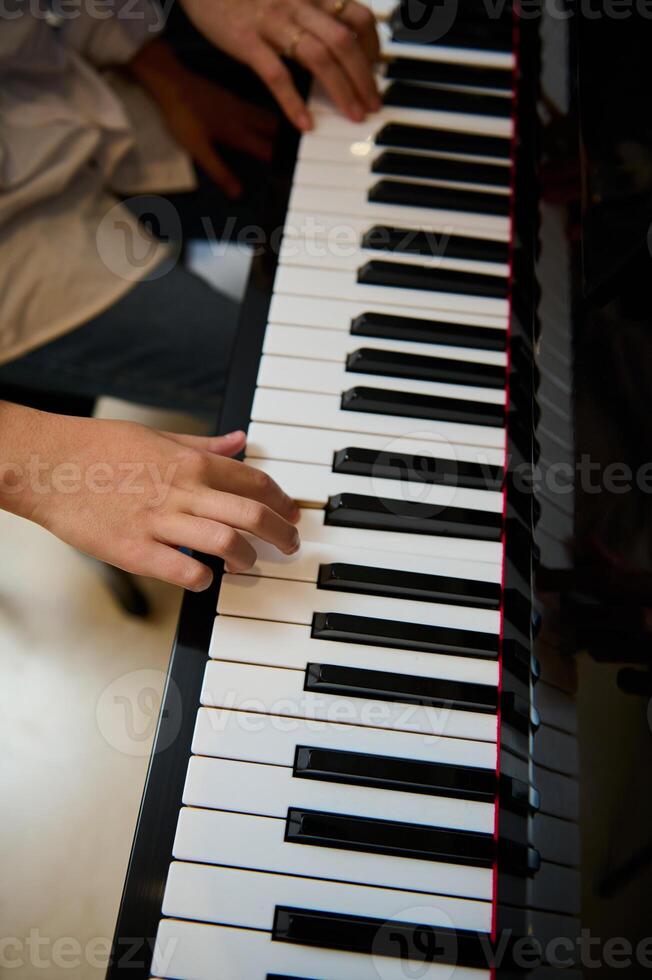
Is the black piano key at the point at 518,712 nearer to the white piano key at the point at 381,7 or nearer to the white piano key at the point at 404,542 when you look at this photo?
the white piano key at the point at 404,542

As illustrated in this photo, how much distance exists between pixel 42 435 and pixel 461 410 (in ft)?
1.66

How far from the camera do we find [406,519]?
35.4 inches

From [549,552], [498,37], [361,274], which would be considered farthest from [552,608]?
[498,37]

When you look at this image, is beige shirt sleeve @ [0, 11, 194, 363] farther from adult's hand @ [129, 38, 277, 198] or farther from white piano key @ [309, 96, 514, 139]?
white piano key @ [309, 96, 514, 139]

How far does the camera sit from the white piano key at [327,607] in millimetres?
860

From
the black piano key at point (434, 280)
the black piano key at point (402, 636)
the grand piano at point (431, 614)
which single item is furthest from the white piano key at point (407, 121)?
the black piano key at point (402, 636)

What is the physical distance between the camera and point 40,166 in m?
1.18

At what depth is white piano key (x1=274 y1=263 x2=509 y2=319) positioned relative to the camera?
1.03 metres

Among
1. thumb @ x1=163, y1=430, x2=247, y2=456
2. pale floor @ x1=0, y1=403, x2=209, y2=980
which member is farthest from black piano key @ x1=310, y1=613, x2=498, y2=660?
pale floor @ x1=0, y1=403, x2=209, y2=980

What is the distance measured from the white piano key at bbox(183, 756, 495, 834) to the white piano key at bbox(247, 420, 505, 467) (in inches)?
13.9

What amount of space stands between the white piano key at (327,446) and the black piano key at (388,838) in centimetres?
40

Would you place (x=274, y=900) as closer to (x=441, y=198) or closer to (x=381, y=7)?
(x=441, y=198)

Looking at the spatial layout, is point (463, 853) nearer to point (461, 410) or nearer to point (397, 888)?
point (397, 888)

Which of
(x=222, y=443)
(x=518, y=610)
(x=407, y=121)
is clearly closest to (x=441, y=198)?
(x=407, y=121)
